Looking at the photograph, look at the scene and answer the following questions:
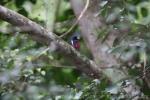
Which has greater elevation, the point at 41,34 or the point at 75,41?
the point at 75,41

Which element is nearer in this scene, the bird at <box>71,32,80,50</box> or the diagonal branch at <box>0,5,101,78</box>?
the diagonal branch at <box>0,5,101,78</box>

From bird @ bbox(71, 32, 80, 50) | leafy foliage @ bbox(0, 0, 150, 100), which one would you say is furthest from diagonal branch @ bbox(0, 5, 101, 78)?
bird @ bbox(71, 32, 80, 50)

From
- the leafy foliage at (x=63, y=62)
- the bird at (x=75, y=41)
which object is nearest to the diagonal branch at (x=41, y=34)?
the leafy foliage at (x=63, y=62)

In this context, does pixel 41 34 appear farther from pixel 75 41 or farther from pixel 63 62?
pixel 75 41

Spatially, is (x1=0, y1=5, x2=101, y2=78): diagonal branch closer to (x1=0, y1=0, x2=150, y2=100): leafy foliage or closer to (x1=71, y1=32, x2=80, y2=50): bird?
(x1=0, y1=0, x2=150, y2=100): leafy foliage

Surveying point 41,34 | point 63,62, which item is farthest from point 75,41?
point 41,34

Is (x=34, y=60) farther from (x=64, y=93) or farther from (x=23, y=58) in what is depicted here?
(x=64, y=93)

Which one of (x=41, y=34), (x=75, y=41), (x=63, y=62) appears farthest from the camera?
(x=75, y=41)

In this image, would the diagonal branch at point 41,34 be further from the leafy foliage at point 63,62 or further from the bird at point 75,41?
the bird at point 75,41

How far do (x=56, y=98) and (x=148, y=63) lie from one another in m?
0.29

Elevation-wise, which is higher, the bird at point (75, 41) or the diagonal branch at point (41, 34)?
the bird at point (75, 41)

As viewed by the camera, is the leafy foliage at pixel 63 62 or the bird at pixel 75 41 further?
the bird at pixel 75 41

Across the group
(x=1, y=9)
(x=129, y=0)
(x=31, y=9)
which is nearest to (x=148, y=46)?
(x=129, y=0)

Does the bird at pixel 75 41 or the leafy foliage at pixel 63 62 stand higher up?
the bird at pixel 75 41
